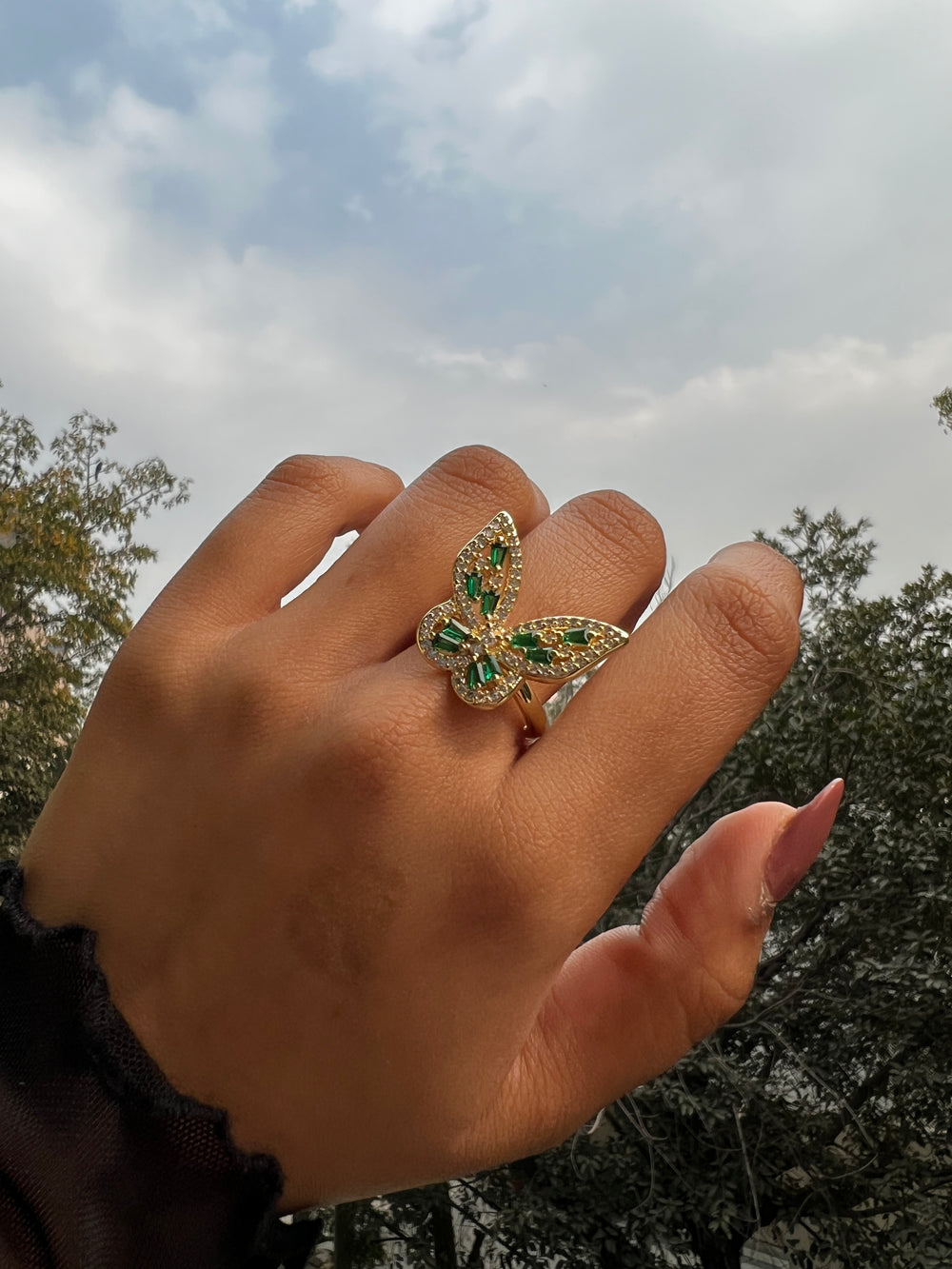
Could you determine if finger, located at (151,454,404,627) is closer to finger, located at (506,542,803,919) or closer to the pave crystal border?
the pave crystal border

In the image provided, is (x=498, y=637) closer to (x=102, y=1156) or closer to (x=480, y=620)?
(x=480, y=620)

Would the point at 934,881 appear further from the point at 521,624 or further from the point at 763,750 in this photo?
the point at 521,624

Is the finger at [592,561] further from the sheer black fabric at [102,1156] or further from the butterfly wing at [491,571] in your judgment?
the sheer black fabric at [102,1156]

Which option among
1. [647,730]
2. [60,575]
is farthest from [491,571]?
[60,575]

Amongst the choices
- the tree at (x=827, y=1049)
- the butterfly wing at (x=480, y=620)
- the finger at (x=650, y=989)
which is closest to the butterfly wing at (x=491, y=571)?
the butterfly wing at (x=480, y=620)

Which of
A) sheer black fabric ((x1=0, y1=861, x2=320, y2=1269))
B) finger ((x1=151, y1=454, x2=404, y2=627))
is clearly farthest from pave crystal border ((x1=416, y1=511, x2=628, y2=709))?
sheer black fabric ((x1=0, y1=861, x2=320, y2=1269))

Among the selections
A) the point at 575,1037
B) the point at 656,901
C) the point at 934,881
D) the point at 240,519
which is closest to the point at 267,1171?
the point at 575,1037
